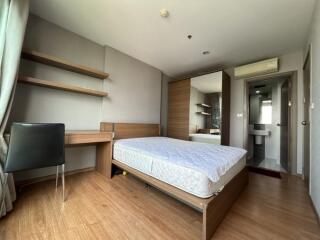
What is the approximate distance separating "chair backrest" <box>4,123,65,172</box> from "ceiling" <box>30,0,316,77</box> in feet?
5.59

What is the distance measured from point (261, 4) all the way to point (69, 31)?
2951mm

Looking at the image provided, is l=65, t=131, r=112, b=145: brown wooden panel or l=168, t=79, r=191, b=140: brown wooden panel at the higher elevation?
l=168, t=79, r=191, b=140: brown wooden panel

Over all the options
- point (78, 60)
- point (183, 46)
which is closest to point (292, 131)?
point (183, 46)

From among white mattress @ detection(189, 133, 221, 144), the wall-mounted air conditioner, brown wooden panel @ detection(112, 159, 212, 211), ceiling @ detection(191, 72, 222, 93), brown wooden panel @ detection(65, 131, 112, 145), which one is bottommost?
brown wooden panel @ detection(112, 159, 212, 211)

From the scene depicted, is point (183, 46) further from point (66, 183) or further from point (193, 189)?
point (66, 183)

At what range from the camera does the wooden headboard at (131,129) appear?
2799 millimetres

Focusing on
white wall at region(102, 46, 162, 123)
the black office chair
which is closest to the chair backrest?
the black office chair

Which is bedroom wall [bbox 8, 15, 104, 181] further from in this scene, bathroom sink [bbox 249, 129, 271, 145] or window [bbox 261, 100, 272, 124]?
window [bbox 261, 100, 272, 124]

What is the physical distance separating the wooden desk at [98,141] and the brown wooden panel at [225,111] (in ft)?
8.07

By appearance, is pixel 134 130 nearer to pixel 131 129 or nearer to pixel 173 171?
pixel 131 129

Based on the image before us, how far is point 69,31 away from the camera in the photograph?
246 centimetres

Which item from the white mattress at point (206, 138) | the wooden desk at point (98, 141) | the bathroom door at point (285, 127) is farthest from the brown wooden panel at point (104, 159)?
the bathroom door at point (285, 127)

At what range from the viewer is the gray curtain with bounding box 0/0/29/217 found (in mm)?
1420

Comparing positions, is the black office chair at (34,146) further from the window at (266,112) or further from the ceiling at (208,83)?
the window at (266,112)
